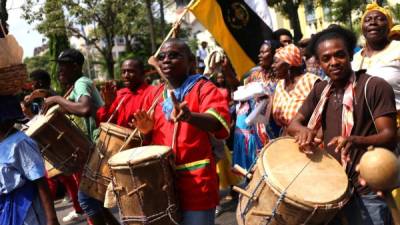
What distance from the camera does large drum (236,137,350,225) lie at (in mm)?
2816

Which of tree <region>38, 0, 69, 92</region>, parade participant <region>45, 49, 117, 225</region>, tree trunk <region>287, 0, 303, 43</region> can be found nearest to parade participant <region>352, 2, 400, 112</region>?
parade participant <region>45, 49, 117, 225</region>

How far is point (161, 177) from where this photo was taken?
10.8ft

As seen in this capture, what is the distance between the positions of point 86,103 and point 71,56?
631mm

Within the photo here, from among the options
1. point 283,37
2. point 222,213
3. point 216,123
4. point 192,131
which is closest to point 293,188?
point 216,123

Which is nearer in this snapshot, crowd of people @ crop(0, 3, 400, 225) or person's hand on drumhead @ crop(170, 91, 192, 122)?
crowd of people @ crop(0, 3, 400, 225)

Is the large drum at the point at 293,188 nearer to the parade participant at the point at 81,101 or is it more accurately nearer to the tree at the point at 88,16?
the parade participant at the point at 81,101

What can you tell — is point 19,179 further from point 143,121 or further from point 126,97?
point 126,97

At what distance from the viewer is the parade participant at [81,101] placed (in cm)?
484

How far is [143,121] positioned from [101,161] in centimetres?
101

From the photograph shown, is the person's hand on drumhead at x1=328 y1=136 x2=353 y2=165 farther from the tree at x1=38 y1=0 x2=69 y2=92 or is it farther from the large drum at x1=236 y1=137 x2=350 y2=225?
the tree at x1=38 y1=0 x2=69 y2=92

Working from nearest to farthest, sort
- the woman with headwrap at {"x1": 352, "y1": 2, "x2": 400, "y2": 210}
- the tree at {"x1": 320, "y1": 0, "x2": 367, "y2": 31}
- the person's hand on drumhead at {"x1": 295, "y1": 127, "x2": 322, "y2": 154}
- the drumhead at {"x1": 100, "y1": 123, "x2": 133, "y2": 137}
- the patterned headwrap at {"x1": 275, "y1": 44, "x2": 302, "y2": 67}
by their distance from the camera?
the person's hand on drumhead at {"x1": 295, "y1": 127, "x2": 322, "y2": 154} < the woman with headwrap at {"x1": 352, "y1": 2, "x2": 400, "y2": 210} < the drumhead at {"x1": 100, "y1": 123, "x2": 133, "y2": 137} < the patterned headwrap at {"x1": 275, "y1": 44, "x2": 302, "y2": 67} < the tree at {"x1": 320, "y1": 0, "x2": 367, "y2": 31}

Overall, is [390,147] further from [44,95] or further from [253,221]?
[44,95]

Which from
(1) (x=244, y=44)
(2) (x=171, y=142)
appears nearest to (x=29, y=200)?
(2) (x=171, y=142)

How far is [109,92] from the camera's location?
Result: 4715 mm
